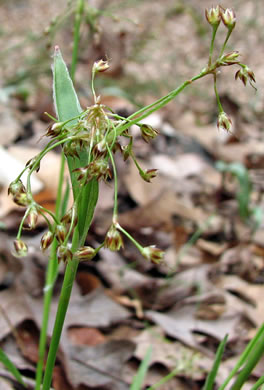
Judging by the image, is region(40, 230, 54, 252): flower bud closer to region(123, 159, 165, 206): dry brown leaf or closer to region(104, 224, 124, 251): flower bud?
region(104, 224, 124, 251): flower bud

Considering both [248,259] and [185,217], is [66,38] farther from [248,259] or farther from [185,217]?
[248,259]

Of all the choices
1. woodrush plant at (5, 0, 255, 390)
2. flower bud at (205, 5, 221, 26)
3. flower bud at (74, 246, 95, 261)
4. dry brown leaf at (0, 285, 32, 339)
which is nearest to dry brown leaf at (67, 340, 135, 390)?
dry brown leaf at (0, 285, 32, 339)

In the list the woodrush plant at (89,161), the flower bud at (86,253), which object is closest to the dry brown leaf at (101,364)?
the woodrush plant at (89,161)

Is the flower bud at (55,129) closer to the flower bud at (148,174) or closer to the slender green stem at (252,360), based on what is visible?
the flower bud at (148,174)

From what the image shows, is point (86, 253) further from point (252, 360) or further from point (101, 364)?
point (101, 364)

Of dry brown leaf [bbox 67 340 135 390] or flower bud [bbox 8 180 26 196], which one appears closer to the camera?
flower bud [bbox 8 180 26 196]

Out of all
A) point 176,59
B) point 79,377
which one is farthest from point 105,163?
point 176,59

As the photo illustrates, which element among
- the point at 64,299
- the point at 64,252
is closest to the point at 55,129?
the point at 64,252

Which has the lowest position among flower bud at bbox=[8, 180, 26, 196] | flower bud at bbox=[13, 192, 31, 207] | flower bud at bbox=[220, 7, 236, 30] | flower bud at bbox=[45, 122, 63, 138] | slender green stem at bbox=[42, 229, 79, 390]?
slender green stem at bbox=[42, 229, 79, 390]
